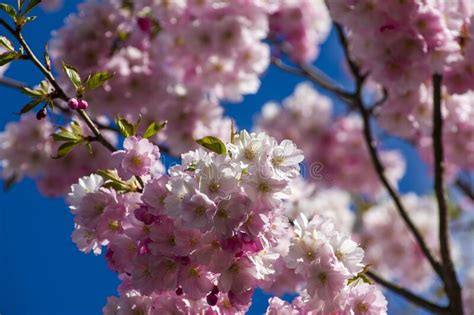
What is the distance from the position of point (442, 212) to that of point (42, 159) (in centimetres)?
261

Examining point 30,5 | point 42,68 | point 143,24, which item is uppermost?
point 30,5

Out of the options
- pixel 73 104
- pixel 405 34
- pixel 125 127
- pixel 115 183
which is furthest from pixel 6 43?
pixel 405 34

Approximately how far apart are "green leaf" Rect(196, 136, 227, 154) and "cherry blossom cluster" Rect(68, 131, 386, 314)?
17mm

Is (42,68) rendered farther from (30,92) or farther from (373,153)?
(373,153)

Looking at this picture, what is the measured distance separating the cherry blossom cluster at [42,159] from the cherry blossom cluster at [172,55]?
347 mm

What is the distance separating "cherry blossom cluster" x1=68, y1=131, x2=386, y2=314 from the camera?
1.72 metres

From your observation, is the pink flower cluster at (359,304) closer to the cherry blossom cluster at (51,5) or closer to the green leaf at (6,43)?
the green leaf at (6,43)

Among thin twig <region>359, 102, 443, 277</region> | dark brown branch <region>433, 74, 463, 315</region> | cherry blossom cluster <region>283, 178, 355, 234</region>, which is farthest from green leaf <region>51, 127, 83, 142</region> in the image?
cherry blossom cluster <region>283, 178, 355, 234</region>

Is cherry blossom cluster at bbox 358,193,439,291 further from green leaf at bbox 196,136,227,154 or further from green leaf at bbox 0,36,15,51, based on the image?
green leaf at bbox 0,36,15,51

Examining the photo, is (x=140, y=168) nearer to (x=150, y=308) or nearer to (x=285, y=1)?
(x=150, y=308)

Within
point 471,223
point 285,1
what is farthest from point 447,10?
point 471,223

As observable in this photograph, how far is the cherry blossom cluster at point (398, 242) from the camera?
19.6 feet

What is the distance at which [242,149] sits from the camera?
1778 millimetres

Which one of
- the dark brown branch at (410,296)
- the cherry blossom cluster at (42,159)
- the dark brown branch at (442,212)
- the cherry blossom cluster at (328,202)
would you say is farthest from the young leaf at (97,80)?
the cherry blossom cluster at (328,202)
